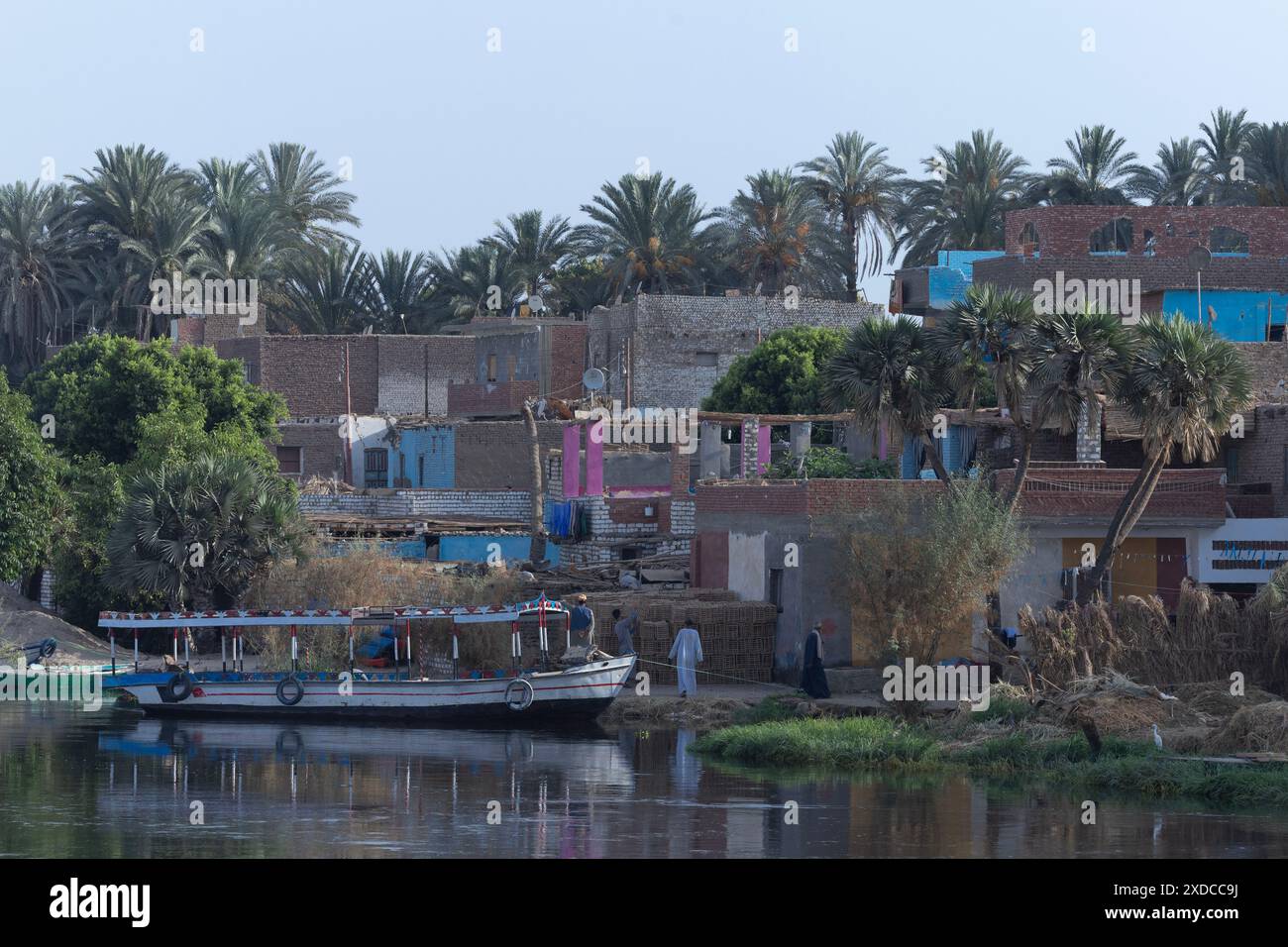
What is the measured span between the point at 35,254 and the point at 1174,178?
134 feet

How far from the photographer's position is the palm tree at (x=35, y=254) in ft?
225

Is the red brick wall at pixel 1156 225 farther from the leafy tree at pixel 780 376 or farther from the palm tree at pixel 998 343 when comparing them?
the palm tree at pixel 998 343

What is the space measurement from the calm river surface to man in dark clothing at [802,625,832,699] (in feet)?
8.05

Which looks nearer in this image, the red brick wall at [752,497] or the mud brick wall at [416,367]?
the red brick wall at [752,497]

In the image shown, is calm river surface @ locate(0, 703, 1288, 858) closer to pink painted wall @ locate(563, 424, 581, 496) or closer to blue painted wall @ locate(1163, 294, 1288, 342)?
pink painted wall @ locate(563, 424, 581, 496)

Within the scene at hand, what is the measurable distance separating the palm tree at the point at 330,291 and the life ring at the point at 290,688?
139 ft

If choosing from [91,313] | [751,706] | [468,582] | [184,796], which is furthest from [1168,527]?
[91,313]

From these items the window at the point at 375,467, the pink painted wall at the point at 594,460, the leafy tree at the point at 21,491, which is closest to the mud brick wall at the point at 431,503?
the pink painted wall at the point at 594,460

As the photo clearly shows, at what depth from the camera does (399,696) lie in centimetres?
3091

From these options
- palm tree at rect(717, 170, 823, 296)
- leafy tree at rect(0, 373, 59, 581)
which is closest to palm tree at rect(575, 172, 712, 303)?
palm tree at rect(717, 170, 823, 296)

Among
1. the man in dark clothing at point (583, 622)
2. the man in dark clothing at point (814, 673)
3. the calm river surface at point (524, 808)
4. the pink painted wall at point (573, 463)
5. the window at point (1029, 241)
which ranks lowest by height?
the calm river surface at point (524, 808)
